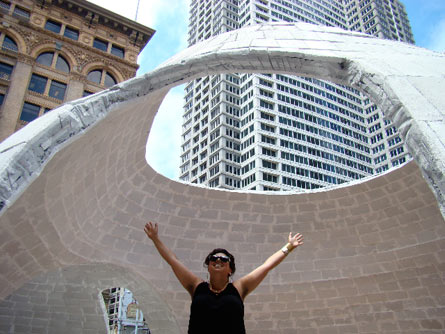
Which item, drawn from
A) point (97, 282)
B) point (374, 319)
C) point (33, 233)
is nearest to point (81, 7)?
point (97, 282)

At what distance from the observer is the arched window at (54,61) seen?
2403 cm

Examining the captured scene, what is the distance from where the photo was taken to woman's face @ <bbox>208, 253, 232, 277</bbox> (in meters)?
2.46

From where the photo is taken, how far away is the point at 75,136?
4.45m

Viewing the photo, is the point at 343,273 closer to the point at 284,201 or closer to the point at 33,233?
the point at 284,201

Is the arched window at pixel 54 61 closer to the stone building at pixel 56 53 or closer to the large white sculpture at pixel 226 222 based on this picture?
the stone building at pixel 56 53

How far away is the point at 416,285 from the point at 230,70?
→ 607 centimetres

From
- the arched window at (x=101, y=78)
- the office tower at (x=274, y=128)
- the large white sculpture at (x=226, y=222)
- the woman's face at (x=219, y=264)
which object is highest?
the office tower at (x=274, y=128)

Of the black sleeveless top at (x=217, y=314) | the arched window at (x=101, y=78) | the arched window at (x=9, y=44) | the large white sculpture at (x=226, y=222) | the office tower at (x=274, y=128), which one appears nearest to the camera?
the black sleeveless top at (x=217, y=314)

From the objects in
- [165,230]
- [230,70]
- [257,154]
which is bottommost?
[165,230]

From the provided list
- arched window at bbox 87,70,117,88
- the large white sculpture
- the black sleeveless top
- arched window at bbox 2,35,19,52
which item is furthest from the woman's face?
arched window at bbox 2,35,19,52

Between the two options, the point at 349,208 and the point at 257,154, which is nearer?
the point at 349,208

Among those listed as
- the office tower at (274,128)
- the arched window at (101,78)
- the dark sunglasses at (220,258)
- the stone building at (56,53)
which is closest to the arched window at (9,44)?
the stone building at (56,53)

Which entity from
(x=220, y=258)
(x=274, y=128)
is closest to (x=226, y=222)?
(x=220, y=258)

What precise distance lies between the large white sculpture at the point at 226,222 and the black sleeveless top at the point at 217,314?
2.75 metres
